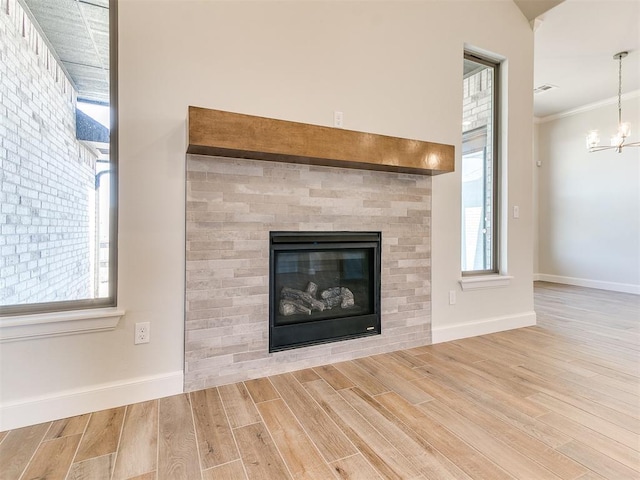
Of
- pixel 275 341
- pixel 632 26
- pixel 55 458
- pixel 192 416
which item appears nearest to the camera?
pixel 55 458

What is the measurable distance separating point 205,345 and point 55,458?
2.62 ft

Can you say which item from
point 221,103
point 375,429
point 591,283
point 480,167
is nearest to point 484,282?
point 480,167

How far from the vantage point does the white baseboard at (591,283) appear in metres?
5.12

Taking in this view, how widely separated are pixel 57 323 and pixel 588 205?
23.0ft

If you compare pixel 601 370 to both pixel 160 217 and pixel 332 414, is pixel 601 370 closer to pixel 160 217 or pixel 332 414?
pixel 332 414

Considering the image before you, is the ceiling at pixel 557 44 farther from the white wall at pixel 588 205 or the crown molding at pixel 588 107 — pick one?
the white wall at pixel 588 205

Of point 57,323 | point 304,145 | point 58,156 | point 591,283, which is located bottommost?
point 591,283

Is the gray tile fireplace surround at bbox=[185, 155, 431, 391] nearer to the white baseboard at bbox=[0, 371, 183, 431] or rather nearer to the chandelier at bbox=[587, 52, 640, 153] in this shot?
the white baseboard at bbox=[0, 371, 183, 431]

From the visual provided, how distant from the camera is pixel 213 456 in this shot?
144 cm

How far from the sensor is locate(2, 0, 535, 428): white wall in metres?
1.84

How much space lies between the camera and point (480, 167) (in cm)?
327

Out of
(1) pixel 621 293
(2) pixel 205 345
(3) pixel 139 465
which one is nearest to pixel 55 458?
(3) pixel 139 465

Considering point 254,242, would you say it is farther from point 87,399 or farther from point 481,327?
point 481,327

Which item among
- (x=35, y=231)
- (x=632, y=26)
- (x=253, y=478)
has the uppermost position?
(x=632, y=26)
